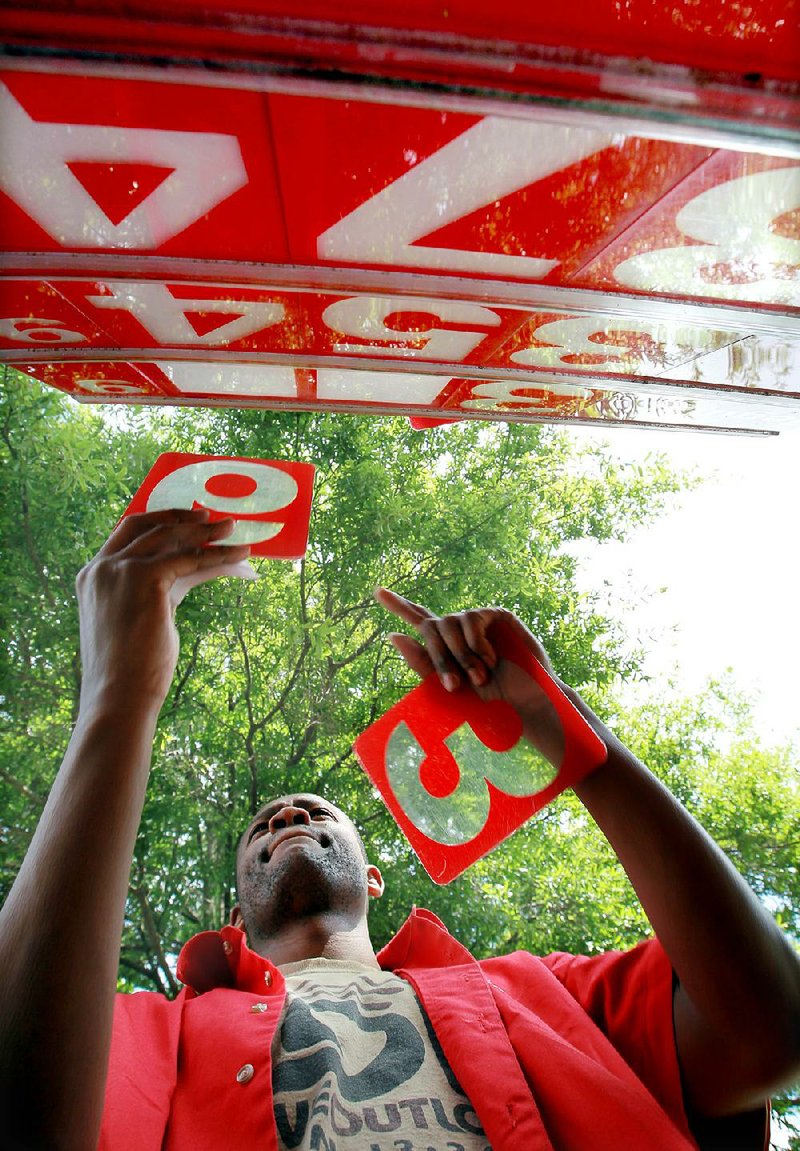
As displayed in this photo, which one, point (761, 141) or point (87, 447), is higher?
point (87, 447)

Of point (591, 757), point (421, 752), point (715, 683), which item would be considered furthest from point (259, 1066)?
point (715, 683)

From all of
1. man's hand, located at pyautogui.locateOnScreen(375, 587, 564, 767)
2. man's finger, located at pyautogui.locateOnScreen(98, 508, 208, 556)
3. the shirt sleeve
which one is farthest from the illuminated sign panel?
the shirt sleeve

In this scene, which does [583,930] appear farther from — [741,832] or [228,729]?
[228,729]

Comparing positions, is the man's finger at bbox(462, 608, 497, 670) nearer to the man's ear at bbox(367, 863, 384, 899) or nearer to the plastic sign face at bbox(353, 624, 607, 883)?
the plastic sign face at bbox(353, 624, 607, 883)

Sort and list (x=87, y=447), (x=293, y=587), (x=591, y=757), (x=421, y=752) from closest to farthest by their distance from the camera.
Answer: (x=591, y=757) → (x=421, y=752) → (x=87, y=447) → (x=293, y=587)

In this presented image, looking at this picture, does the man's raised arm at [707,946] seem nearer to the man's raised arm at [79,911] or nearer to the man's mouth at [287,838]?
the man's raised arm at [79,911]

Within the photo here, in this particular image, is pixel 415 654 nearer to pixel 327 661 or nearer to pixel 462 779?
pixel 462 779

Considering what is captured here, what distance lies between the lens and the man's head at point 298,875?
1.59 metres

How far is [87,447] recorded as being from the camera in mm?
3666

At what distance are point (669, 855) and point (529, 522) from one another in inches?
155

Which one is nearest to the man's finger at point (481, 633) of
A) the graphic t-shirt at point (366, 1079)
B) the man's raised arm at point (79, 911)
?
the man's raised arm at point (79, 911)

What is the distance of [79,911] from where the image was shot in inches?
20.7

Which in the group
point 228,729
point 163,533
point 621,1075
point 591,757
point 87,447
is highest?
point 87,447

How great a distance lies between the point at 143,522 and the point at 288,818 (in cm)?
117
